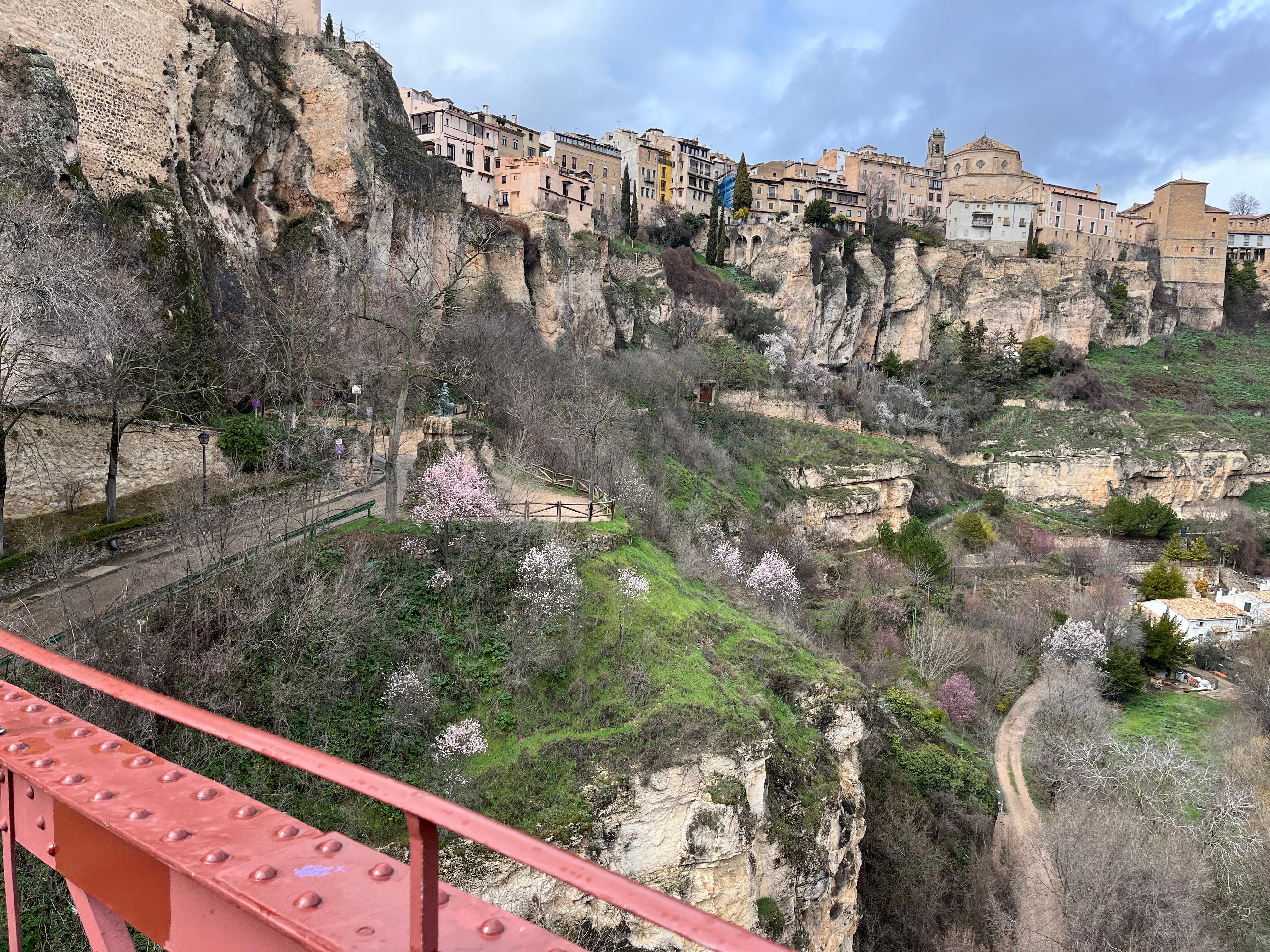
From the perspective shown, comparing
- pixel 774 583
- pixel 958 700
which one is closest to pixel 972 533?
pixel 958 700

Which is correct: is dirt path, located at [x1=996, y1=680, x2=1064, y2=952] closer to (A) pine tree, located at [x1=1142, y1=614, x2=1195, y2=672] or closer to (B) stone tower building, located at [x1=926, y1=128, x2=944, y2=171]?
(A) pine tree, located at [x1=1142, y1=614, x2=1195, y2=672]

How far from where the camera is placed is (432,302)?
16125 millimetres

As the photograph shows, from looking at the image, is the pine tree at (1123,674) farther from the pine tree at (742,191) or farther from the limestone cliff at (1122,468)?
Answer: the pine tree at (742,191)

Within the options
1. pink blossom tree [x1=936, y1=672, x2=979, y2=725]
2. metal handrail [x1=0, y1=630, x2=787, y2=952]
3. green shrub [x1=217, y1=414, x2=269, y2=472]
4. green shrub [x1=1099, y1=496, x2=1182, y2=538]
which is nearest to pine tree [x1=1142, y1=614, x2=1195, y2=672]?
pink blossom tree [x1=936, y1=672, x2=979, y2=725]

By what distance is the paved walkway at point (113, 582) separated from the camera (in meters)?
10.9

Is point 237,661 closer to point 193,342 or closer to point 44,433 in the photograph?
point 44,433

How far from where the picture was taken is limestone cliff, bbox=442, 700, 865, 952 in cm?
1139

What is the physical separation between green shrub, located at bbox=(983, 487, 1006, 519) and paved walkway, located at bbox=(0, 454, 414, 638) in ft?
140

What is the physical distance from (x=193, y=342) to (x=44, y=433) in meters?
5.54

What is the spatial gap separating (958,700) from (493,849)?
1091 inches

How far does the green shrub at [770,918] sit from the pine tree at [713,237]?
169 ft

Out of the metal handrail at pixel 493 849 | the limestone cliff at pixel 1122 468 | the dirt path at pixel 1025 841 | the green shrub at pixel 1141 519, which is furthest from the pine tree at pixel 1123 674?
the metal handrail at pixel 493 849

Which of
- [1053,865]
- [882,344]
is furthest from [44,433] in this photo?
[882,344]

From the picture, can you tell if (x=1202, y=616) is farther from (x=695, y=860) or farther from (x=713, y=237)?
(x=713, y=237)
